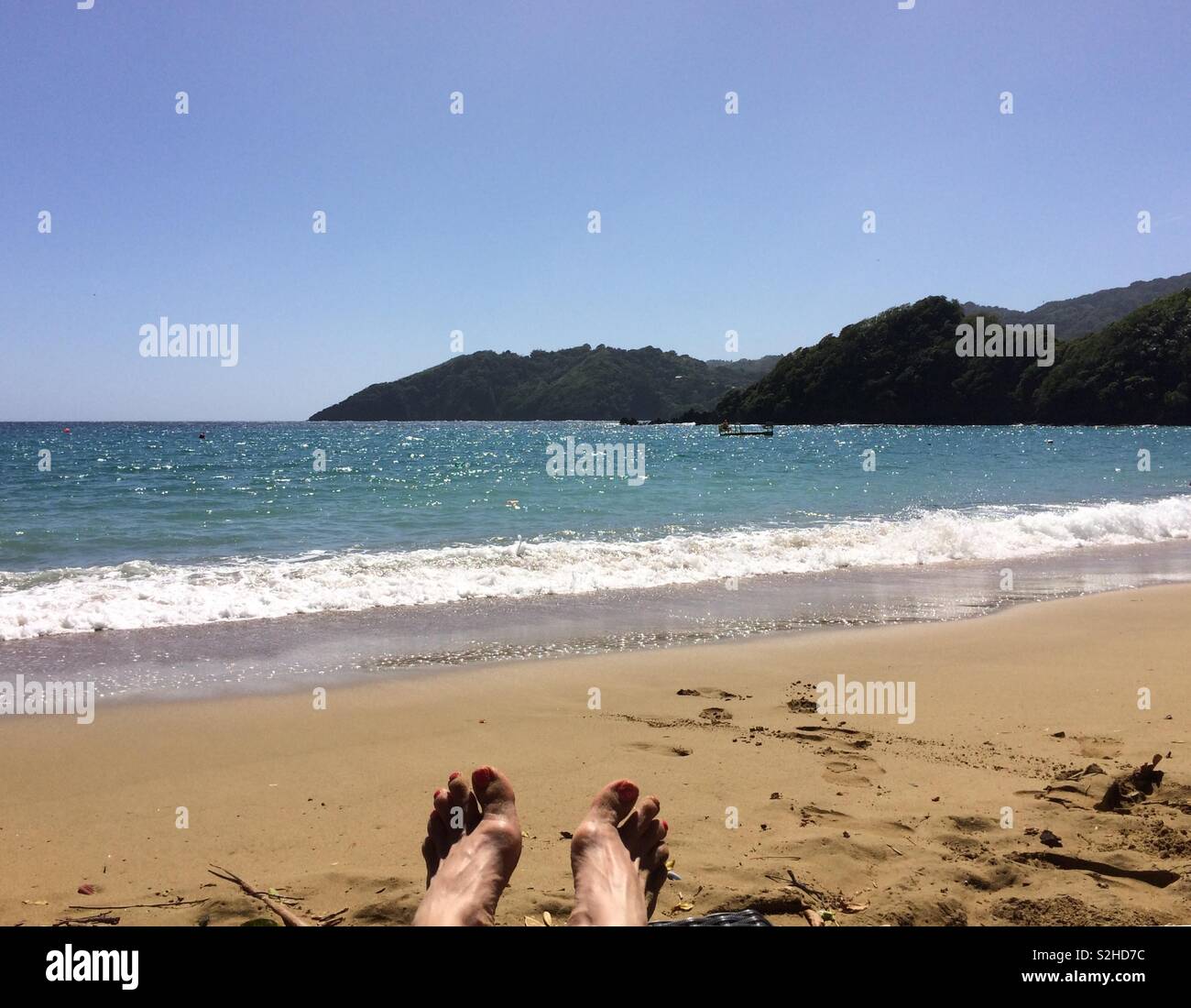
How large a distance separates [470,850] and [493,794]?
34 cm

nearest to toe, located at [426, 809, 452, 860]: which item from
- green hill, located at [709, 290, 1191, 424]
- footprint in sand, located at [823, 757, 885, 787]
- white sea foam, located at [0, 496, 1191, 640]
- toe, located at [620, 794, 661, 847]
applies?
toe, located at [620, 794, 661, 847]

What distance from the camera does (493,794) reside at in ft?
10.8

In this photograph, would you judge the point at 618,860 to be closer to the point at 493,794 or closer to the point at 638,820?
the point at 638,820

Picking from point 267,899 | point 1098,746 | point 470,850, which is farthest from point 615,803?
point 1098,746

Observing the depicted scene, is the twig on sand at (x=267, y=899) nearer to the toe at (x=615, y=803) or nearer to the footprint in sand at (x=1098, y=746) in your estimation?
the toe at (x=615, y=803)

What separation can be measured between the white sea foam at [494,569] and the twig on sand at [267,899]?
5.25m

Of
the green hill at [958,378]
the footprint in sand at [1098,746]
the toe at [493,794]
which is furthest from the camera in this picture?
the green hill at [958,378]

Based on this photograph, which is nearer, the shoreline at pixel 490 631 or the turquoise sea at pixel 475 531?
the shoreline at pixel 490 631

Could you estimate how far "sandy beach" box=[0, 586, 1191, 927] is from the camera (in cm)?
290

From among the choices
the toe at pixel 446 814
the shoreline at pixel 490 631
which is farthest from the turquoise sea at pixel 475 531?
the toe at pixel 446 814

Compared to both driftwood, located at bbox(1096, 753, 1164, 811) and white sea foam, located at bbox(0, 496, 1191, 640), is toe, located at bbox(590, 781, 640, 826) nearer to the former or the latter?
driftwood, located at bbox(1096, 753, 1164, 811)

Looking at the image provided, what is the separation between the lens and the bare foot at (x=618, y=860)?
104 inches
